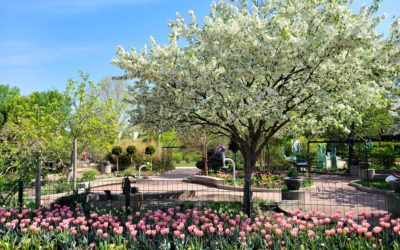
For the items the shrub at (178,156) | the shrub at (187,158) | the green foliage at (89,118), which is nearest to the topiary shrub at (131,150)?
the green foliage at (89,118)

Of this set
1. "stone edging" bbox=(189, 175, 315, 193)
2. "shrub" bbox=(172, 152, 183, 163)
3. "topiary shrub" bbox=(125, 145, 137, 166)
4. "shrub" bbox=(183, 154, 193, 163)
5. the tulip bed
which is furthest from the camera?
"shrub" bbox=(183, 154, 193, 163)

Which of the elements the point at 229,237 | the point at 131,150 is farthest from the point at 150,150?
the point at 229,237

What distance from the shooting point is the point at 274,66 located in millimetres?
7137

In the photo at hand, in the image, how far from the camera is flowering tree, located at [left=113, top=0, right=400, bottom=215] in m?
6.83

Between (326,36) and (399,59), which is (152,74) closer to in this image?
(326,36)

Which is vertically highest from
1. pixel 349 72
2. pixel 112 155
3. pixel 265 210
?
pixel 349 72

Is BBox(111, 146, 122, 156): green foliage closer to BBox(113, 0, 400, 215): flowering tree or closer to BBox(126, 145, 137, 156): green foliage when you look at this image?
BBox(126, 145, 137, 156): green foliage

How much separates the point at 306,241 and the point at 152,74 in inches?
196

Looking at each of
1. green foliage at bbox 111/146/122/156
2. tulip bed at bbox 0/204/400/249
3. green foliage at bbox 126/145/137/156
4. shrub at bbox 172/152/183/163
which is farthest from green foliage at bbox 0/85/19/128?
tulip bed at bbox 0/204/400/249

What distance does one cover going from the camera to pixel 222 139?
87.3 feet

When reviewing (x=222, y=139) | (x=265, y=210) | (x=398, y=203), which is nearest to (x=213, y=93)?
(x=265, y=210)

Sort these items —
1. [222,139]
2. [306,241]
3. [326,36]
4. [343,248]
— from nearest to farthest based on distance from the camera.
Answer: [343,248] < [306,241] < [326,36] < [222,139]

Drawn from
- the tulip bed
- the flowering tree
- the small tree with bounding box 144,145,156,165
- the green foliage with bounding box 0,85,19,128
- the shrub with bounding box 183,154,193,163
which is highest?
the green foliage with bounding box 0,85,19,128

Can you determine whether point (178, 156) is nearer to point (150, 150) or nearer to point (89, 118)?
point (150, 150)
